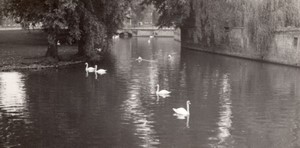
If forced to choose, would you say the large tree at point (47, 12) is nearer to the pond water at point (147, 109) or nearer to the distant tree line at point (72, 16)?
the distant tree line at point (72, 16)

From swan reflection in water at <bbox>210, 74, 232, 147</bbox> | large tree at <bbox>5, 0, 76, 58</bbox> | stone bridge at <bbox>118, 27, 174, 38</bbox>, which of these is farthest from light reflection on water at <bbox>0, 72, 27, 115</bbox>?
A: stone bridge at <bbox>118, 27, 174, 38</bbox>

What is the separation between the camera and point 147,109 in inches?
1021

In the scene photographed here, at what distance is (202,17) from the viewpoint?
2499 inches

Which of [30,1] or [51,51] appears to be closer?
[30,1]

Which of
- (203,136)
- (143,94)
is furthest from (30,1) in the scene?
(203,136)

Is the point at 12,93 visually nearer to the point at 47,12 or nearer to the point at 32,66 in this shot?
the point at 32,66

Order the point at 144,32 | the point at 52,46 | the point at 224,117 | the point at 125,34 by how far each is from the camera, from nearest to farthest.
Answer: the point at 224,117
the point at 52,46
the point at 125,34
the point at 144,32

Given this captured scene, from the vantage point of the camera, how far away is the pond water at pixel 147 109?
66.2ft

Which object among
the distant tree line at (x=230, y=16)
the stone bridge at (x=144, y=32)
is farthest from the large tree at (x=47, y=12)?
the stone bridge at (x=144, y=32)

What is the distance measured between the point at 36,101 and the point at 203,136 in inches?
431

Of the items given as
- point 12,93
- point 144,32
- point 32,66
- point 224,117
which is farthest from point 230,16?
point 144,32

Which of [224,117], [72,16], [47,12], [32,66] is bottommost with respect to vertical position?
[224,117]

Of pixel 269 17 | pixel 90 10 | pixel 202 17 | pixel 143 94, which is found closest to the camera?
pixel 143 94

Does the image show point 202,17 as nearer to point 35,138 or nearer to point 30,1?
point 30,1
